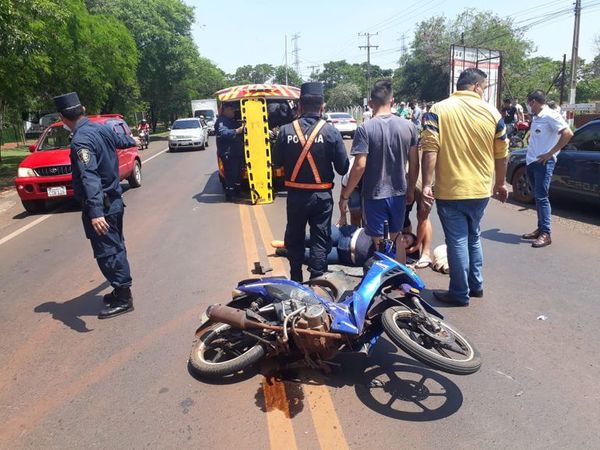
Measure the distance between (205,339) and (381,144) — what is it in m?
2.20

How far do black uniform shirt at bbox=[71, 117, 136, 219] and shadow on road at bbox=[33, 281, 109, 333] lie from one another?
102cm

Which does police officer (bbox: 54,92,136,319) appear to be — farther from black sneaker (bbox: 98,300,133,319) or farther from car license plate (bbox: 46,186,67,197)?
car license plate (bbox: 46,186,67,197)

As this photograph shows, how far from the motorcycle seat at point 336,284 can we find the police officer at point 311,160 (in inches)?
23.5

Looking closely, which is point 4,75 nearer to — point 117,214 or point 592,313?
point 117,214

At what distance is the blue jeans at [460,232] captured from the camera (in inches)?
180

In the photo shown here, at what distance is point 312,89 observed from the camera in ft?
14.7

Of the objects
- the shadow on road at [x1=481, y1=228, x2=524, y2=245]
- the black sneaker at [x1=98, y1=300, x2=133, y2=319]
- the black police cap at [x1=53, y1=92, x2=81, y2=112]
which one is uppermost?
the black police cap at [x1=53, y1=92, x2=81, y2=112]

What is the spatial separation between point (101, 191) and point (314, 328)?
2327 mm

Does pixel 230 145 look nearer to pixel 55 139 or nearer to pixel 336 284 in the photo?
pixel 55 139

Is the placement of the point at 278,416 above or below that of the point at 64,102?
below

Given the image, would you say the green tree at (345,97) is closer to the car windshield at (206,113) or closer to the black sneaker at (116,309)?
the car windshield at (206,113)

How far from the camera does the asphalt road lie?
2922 millimetres

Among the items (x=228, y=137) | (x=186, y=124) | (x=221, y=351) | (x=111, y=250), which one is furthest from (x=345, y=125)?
(x=221, y=351)

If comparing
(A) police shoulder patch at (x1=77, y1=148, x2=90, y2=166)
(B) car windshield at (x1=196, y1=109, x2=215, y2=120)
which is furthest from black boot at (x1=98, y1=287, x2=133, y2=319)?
(B) car windshield at (x1=196, y1=109, x2=215, y2=120)
